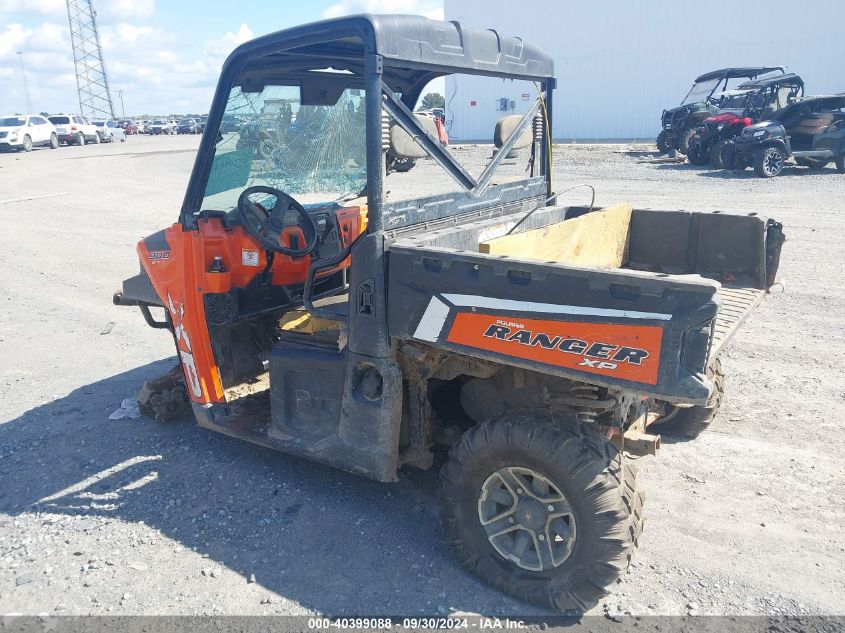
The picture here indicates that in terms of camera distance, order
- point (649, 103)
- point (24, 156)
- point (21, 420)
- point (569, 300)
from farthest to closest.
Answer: point (649, 103) → point (24, 156) → point (21, 420) → point (569, 300)

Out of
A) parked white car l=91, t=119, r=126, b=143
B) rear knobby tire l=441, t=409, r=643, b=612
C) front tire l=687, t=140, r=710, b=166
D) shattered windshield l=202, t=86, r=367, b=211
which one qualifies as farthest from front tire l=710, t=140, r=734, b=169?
parked white car l=91, t=119, r=126, b=143

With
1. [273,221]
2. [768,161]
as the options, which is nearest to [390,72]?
[273,221]

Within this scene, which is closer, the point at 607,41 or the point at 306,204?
the point at 306,204

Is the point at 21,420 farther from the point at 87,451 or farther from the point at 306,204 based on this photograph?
the point at 306,204

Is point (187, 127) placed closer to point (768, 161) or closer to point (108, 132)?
point (108, 132)

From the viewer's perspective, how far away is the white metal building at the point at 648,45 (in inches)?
1222

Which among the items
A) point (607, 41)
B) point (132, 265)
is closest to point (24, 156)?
point (132, 265)

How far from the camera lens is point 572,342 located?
2.64 meters

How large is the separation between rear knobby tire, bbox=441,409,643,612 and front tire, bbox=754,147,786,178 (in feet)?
51.5

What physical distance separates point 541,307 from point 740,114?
1830cm

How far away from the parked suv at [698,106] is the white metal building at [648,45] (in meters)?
9.86

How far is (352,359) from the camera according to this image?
331 cm

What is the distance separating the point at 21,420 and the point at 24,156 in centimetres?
3001

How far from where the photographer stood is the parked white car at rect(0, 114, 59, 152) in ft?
104
